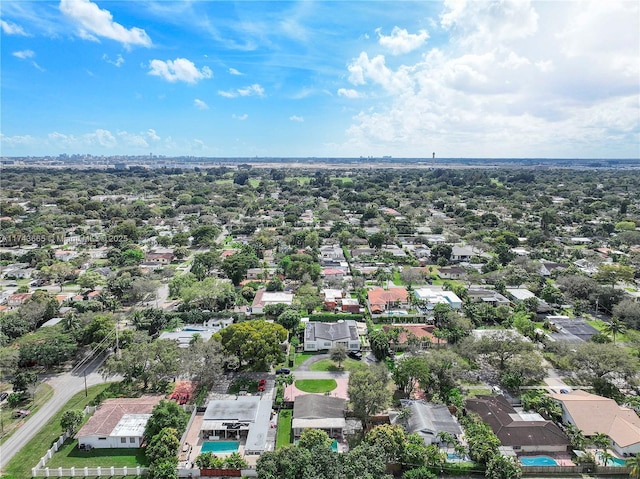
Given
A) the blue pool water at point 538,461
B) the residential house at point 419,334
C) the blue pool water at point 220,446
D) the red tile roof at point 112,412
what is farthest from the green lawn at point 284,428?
the blue pool water at point 538,461

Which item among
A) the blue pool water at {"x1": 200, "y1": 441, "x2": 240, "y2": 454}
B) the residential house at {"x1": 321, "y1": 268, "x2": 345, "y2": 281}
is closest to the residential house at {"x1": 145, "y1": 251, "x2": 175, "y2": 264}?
the residential house at {"x1": 321, "y1": 268, "x2": 345, "y2": 281}

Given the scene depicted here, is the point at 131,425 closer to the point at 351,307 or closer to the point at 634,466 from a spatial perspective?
the point at 351,307

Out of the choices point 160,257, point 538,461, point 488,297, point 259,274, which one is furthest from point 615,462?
point 160,257

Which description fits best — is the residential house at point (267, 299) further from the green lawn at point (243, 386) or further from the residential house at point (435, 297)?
the residential house at point (435, 297)

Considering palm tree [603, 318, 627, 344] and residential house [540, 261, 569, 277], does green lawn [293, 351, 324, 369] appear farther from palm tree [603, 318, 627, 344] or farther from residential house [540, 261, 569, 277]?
residential house [540, 261, 569, 277]

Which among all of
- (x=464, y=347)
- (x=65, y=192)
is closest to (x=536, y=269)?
(x=464, y=347)
